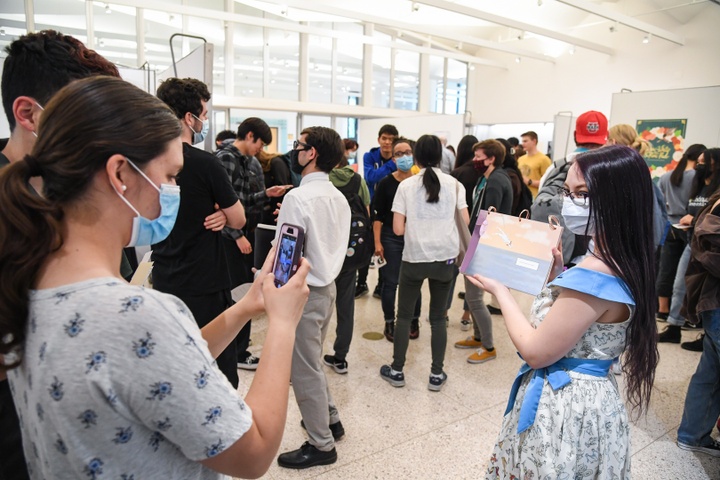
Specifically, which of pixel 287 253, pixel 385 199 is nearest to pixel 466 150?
pixel 385 199

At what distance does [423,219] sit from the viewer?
2.82m

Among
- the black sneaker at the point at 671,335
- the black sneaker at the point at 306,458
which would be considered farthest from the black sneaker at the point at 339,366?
the black sneaker at the point at 671,335

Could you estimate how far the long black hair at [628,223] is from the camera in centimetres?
120

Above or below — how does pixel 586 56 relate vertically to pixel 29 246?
above

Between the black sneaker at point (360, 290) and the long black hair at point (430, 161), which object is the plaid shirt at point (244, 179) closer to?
the long black hair at point (430, 161)

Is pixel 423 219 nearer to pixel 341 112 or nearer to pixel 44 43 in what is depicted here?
pixel 44 43

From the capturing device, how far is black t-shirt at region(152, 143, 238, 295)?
1985mm

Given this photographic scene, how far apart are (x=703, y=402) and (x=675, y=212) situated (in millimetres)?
2428

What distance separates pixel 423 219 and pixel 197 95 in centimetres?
147

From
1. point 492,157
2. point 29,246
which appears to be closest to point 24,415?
point 29,246

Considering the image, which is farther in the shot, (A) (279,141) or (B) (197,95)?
(A) (279,141)

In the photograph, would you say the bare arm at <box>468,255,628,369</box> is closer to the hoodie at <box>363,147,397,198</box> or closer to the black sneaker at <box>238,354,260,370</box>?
the black sneaker at <box>238,354,260,370</box>

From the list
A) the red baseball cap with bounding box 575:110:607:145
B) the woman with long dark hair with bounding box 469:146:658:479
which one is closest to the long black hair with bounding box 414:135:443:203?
the red baseball cap with bounding box 575:110:607:145

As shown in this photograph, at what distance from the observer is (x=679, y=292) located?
12.6ft
